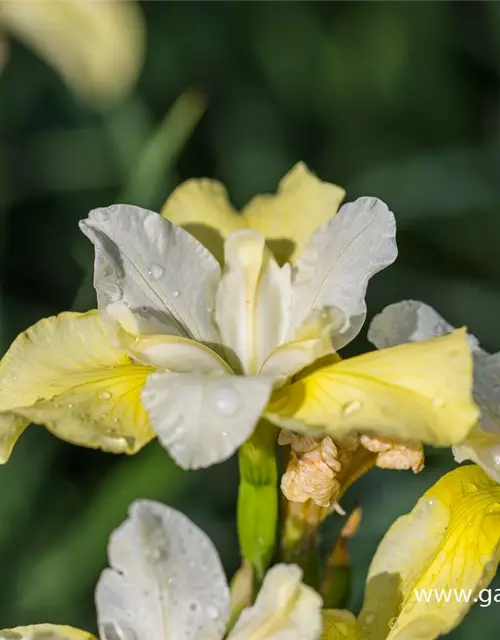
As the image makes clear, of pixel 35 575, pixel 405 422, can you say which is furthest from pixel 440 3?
pixel 405 422

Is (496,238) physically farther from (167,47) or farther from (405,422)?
(405,422)

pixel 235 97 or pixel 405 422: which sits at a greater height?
pixel 405 422

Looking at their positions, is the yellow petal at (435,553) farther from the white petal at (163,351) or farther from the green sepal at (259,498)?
the white petal at (163,351)

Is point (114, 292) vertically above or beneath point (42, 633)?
above

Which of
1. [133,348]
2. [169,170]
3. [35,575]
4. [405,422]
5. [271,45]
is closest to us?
[405,422]

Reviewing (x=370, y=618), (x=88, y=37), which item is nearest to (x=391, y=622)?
(x=370, y=618)

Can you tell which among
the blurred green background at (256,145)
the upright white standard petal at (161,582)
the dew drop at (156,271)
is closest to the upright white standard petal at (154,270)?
the dew drop at (156,271)

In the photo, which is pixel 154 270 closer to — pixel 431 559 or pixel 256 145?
pixel 431 559
